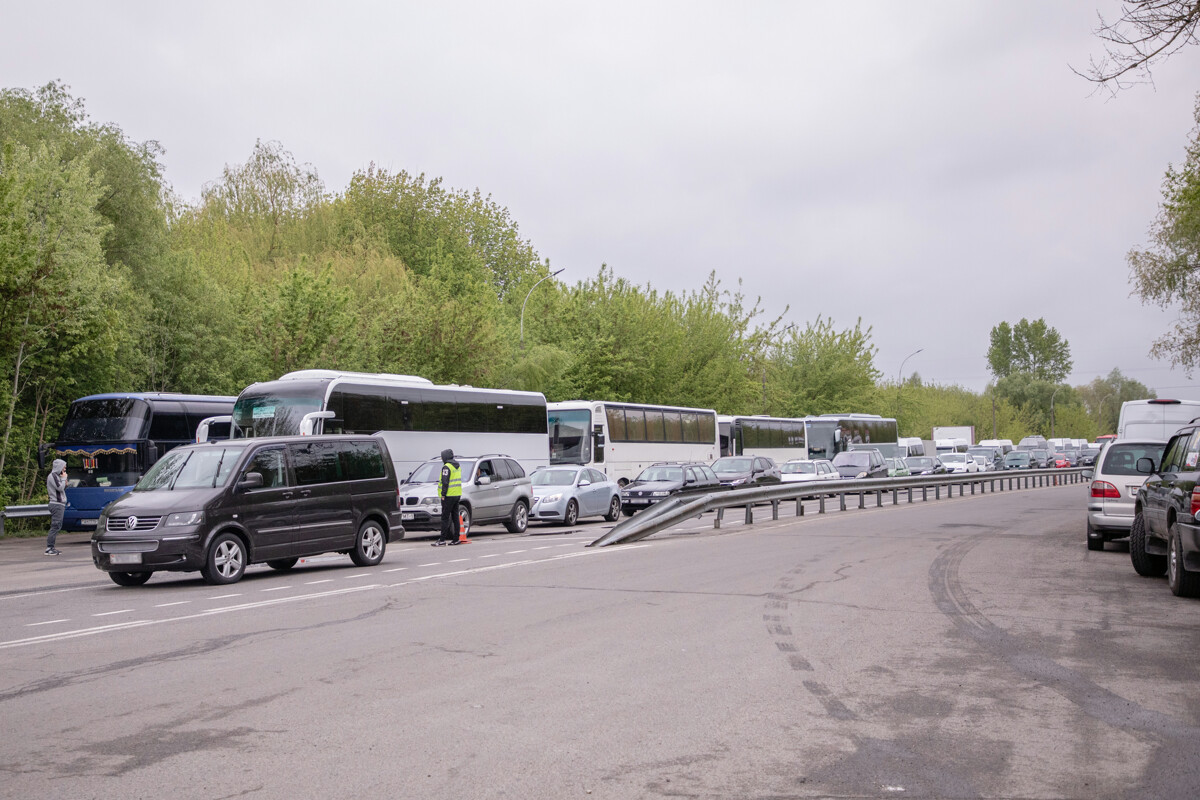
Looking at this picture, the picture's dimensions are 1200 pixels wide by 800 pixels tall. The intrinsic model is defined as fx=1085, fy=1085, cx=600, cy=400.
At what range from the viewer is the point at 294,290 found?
35.4 m

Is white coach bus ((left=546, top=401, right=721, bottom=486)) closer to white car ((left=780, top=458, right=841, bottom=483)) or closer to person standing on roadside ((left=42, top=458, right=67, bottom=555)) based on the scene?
white car ((left=780, top=458, right=841, bottom=483))

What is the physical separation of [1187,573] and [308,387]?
768 inches

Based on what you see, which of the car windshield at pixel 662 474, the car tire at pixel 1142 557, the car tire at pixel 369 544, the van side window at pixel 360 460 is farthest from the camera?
the car windshield at pixel 662 474

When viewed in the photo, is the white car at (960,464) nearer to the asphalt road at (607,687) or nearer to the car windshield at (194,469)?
the asphalt road at (607,687)

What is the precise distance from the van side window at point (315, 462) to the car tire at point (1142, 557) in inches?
440

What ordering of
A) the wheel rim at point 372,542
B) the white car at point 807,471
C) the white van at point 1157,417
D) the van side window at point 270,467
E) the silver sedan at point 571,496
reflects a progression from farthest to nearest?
the white car at point 807,471 → the white van at point 1157,417 → the silver sedan at point 571,496 → the wheel rim at point 372,542 → the van side window at point 270,467

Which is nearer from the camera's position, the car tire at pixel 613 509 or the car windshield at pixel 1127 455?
the car windshield at pixel 1127 455

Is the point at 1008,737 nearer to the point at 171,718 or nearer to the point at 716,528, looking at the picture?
the point at 171,718

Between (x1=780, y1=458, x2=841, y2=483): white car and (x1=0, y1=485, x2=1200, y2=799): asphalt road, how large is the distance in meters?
25.4

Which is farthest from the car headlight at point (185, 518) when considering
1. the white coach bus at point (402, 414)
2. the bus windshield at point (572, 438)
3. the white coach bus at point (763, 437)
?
the white coach bus at point (763, 437)

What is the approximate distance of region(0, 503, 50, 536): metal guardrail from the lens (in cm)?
2564

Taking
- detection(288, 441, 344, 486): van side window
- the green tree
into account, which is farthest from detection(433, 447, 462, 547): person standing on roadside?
the green tree

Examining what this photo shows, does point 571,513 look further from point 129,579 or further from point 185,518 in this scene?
point 185,518

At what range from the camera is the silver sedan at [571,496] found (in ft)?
91.5
